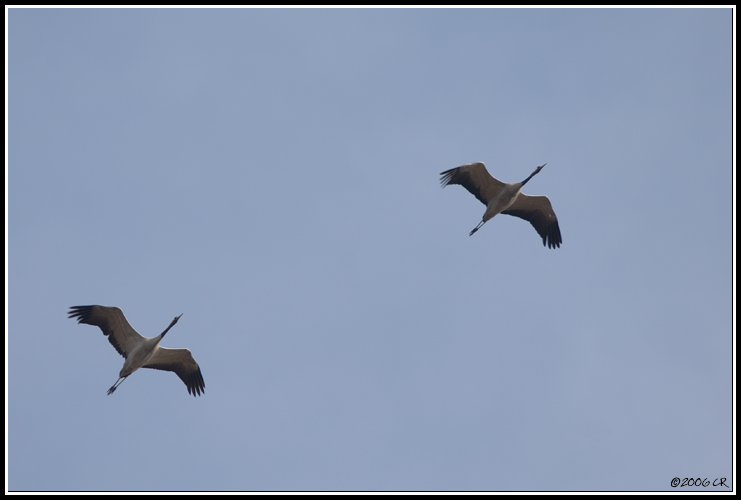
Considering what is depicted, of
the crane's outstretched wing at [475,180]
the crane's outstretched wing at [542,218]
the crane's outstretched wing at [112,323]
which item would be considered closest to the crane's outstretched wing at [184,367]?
the crane's outstretched wing at [112,323]

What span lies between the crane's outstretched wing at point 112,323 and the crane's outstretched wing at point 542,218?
13.4 meters

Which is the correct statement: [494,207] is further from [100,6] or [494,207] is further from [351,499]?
[100,6]

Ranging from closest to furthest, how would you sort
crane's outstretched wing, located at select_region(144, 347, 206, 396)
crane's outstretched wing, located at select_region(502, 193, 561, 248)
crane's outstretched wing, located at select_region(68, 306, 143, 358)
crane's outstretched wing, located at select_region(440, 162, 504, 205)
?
crane's outstretched wing, located at select_region(68, 306, 143, 358) → crane's outstretched wing, located at select_region(144, 347, 206, 396) → crane's outstretched wing, located at select_region(440, 162, 504, 205) → crane's outstretched wing, located at select_region(502, 193, 561, 248)

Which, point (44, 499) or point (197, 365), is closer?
point (44, 499)

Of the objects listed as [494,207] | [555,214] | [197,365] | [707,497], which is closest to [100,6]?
[197,365]

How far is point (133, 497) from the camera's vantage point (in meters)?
18.1

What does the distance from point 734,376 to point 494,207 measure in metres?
9.07

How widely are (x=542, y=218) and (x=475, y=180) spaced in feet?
10.8

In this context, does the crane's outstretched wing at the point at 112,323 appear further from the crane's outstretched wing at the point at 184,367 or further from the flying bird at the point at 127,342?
the crane's outstretched wing at the point at 184,367

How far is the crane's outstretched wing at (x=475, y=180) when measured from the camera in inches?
943

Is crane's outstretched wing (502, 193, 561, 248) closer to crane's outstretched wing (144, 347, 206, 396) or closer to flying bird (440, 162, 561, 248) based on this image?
flying bird (440, 162, 561, 248)

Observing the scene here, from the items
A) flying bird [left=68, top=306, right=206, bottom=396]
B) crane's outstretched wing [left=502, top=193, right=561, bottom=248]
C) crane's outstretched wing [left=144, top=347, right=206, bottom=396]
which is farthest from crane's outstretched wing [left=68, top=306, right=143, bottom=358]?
crane's outstretched wing [left=502, top=193, right=561, bottom=248]

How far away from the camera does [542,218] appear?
25.8 m

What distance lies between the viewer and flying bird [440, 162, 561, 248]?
2402 cm
